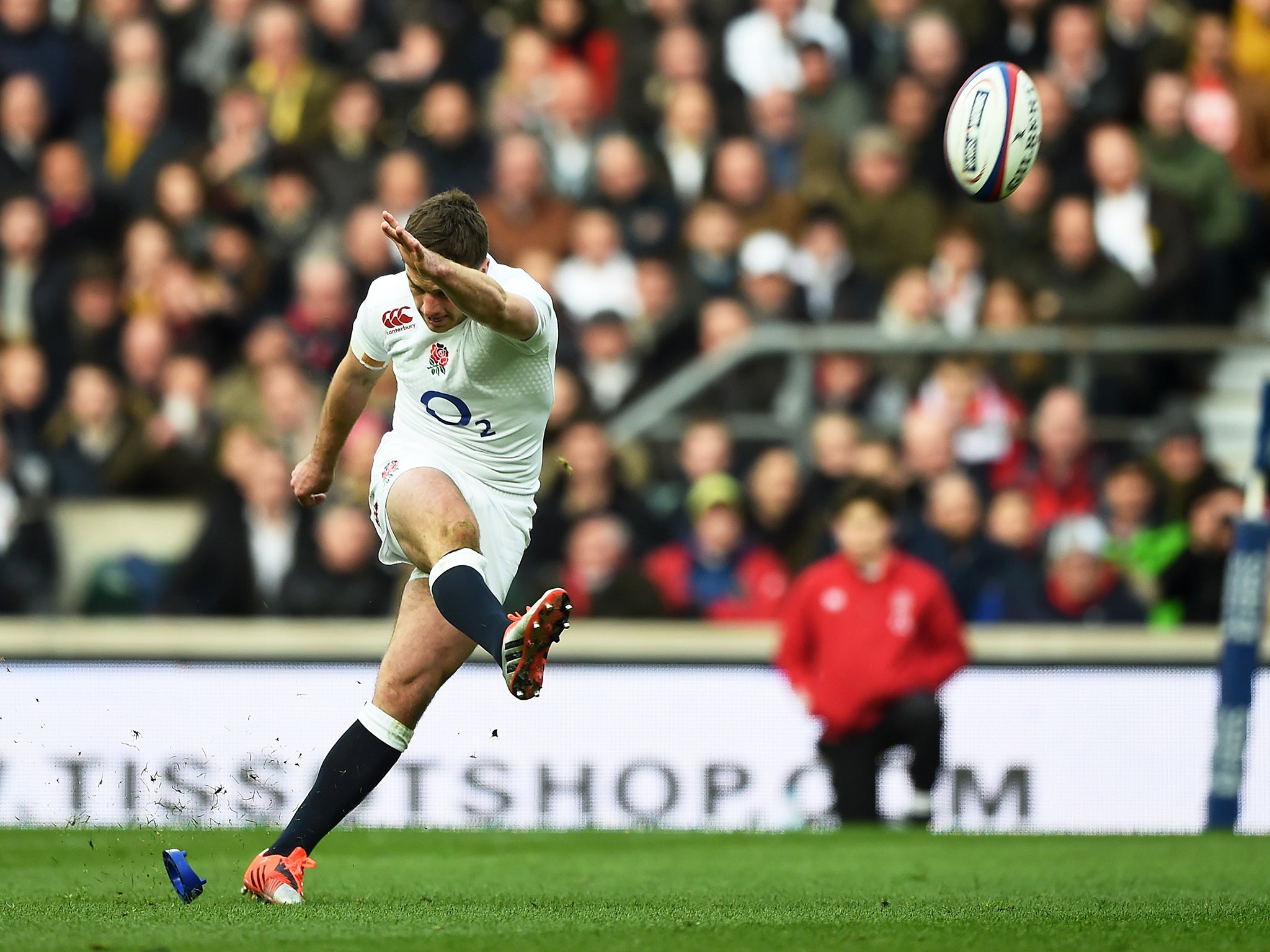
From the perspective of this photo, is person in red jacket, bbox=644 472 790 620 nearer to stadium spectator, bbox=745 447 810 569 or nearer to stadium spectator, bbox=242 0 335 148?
stadium spectator, bbox=745 447 810 569

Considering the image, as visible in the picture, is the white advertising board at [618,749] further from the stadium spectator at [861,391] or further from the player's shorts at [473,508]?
the player's shorts at [473,508]

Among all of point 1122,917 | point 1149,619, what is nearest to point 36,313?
point 1149,619

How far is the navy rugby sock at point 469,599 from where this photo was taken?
236 inches

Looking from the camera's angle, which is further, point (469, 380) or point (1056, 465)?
point (1056, 465)

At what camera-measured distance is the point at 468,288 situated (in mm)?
5895

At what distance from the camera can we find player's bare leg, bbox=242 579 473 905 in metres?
6.50

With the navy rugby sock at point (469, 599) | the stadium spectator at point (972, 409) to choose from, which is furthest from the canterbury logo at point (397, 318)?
the stadium spectator at point (972, 409)

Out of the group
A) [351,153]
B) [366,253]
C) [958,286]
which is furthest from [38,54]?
[958,286]

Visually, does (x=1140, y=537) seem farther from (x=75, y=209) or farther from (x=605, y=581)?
(x=75, y=209)

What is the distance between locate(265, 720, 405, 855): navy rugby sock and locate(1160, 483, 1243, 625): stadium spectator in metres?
6.18

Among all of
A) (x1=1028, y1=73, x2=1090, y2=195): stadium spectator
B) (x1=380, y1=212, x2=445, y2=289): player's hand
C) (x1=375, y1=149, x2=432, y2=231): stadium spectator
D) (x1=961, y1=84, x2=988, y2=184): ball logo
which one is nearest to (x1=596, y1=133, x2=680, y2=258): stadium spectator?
(x1=375, y1=149, x2=432, y2=231): stadium spectator

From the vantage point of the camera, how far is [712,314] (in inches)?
489

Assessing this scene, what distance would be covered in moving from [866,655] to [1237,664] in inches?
72.4

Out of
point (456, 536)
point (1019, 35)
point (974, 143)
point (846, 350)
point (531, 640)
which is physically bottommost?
point (531, 640)
